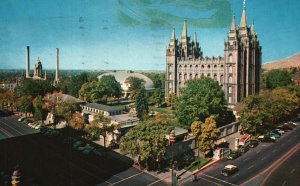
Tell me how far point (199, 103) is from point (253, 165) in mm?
17787

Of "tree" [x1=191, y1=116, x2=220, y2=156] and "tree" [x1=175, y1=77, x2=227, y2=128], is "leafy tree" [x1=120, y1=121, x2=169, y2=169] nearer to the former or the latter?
"tree" [x1=191, y1=116, x2=220, y2=156]

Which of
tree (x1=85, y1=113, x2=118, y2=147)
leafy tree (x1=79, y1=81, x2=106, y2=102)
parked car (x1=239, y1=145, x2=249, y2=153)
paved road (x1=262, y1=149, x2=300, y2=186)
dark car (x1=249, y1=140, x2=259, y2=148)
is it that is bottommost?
paved road (x1=262, y1=149, x2=300, y2=186)

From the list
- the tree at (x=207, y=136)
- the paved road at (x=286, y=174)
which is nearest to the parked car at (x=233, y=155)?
the tree at (x=207, y=136)

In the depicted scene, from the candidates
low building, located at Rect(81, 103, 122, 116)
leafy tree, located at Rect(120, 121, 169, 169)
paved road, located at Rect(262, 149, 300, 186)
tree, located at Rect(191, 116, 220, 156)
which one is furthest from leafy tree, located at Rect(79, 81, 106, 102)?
paved road, located at Rect(262, 149, 300, 186)

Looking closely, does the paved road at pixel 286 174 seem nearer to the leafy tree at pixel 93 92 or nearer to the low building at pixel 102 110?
the low building at pixel 102 110

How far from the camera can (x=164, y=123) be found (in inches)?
1551

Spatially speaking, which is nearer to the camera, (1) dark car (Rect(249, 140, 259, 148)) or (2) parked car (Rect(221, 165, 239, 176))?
(2) parked car (Rect(221, 165, 239, 176))

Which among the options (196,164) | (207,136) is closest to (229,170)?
(196,164)

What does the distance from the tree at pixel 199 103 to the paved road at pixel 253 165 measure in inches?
454

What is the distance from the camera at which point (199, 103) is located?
5347 cm

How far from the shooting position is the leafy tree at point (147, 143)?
1384 inches

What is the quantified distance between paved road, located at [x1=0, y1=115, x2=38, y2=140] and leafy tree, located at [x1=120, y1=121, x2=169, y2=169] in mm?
32028

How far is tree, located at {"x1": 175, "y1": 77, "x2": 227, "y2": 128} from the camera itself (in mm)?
52781

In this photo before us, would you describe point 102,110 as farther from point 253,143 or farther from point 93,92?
point 253,143
